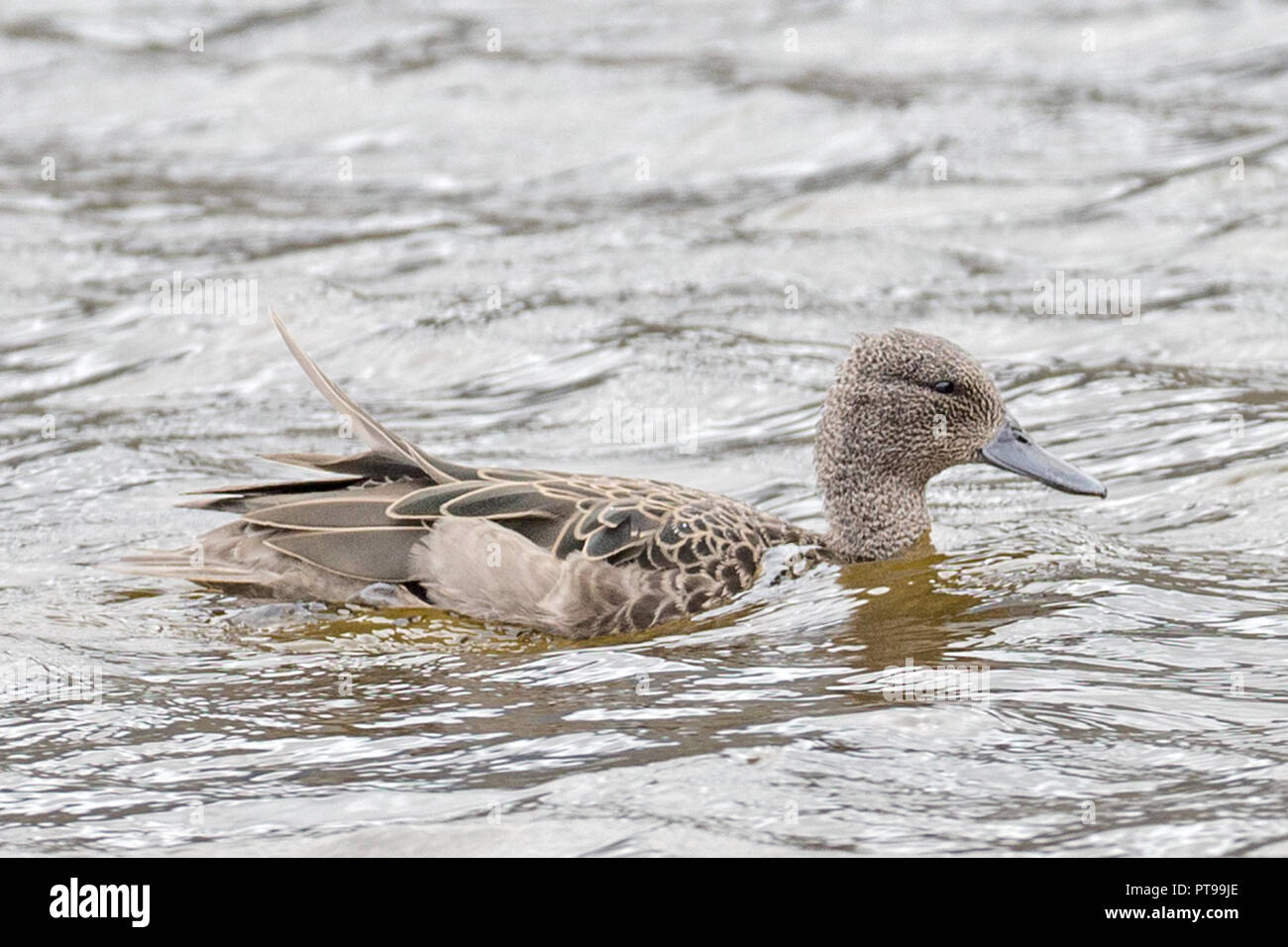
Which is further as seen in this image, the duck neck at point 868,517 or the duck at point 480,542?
the duck neck at point 868,517

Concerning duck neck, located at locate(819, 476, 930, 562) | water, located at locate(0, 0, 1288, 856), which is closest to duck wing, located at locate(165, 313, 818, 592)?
water, located at locate(0, 0, 1288, 856)

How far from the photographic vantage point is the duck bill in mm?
7422

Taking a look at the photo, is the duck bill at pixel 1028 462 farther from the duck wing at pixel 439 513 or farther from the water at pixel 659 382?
the duck wing at pixel 439 513

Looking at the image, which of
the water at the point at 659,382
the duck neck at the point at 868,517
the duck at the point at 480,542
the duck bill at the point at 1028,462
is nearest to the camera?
the water at the point at 659,382

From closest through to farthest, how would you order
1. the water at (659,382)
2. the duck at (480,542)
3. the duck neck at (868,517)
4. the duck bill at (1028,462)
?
the water at (659,382) < the duck at (480,542) < the duck bill at (1028,462) < the duck neck at (868,517)

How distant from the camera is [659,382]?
10.0 metres

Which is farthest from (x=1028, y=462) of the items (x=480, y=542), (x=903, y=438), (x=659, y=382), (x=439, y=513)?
(x=659, y=382)

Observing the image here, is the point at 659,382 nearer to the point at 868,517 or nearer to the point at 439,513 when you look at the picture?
the point at 868,517

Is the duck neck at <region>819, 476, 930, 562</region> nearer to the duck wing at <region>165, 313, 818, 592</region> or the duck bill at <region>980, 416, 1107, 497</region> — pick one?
the duck bill at <region>980, 416, 1107, 497</region>

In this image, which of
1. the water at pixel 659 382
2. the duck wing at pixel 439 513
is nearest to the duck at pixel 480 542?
the duck wing at pixel 439 513

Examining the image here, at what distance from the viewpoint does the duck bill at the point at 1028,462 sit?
7422mm

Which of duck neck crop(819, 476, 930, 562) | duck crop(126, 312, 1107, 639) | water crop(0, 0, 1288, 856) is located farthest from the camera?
duck neck crop(819, 476, 930, 562)

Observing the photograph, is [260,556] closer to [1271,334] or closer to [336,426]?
[336,426]
